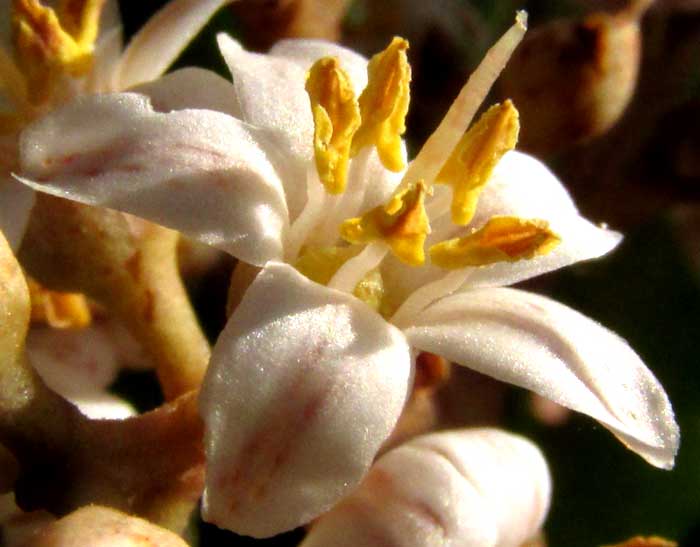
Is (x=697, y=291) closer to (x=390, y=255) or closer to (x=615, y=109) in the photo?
(x=615, y=109)

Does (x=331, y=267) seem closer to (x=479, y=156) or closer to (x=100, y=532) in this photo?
(x=479, y=156)

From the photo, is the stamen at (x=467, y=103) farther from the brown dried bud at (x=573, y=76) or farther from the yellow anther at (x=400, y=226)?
the brown dried bud at (x=573, y=76)

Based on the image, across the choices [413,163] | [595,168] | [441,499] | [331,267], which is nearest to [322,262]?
[331,267]

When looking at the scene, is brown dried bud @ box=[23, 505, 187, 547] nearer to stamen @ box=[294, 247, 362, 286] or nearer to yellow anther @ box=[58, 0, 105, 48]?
stamen @ box=[294, 247, 362, 286]

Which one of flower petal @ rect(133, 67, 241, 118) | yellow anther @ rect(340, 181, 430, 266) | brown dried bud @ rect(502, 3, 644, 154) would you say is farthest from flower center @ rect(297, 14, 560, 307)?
brown dried bud @ rect(502, 3, 644, 154)

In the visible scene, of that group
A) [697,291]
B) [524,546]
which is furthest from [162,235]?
[697,291]

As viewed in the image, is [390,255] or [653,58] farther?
[653,58]

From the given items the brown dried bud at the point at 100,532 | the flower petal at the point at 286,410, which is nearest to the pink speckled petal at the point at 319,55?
the flower petal at the point at 286,410

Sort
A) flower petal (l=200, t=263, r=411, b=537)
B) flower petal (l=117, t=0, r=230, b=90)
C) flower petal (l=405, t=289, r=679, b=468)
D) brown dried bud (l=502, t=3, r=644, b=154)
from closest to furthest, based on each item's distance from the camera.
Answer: flower petal (l=200, t=263, r=411, b=537) → flower petal (l=405, t=289, r=679, b=468) → flower petal (l=117, t=0, r=230, b=90) → brown dried bud (l=502, t=3, r=644, b=154)
